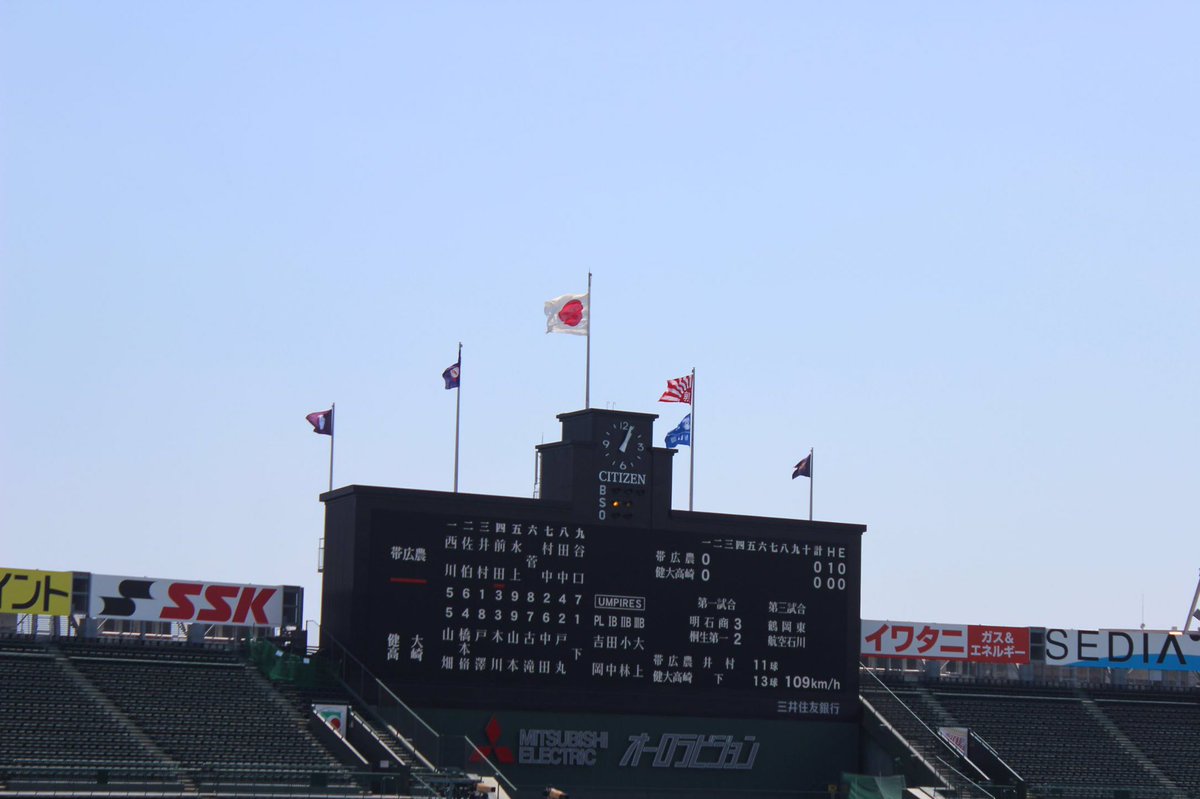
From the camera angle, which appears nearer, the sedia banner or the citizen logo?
the sedia banner

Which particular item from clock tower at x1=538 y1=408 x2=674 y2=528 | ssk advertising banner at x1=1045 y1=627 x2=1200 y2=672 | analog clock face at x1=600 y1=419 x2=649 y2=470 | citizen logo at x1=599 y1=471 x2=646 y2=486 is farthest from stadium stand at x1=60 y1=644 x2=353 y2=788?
ssk advertising banner at x1=1045 y1=627 x2=1200 y2=672

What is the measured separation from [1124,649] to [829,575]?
51.8 feet

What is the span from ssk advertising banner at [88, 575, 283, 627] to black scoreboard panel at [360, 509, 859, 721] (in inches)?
197

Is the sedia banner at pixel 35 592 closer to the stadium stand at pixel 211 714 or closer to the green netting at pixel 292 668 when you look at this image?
the stadium stand at pixel 211 714

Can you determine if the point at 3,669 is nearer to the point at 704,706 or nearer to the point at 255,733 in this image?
the point at 255,733

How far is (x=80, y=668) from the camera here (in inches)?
2111

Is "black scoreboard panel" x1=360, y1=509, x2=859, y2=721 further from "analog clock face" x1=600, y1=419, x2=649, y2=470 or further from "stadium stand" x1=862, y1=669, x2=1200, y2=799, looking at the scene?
"stadium stand" x1=862, y1=669, x2=1200, y2=799

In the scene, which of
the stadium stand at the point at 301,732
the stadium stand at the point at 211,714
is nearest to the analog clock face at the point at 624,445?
the stadium stand at the point at 301,732

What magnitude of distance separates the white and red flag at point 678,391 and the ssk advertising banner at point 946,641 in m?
11.6

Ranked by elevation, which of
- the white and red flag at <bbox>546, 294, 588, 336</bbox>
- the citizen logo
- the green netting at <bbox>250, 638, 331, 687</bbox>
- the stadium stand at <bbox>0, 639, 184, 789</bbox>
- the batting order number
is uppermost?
the white and red flag at <bbox>546, 294, 588, 336</bbox>

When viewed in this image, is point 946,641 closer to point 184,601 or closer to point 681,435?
point 681,435

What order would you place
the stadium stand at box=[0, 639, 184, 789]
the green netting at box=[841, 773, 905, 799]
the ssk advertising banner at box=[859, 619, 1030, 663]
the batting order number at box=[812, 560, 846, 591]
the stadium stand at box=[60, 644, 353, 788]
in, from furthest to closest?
the ssk advertising banner at box=[859, 619, 1030, 663] < the batting order number at box=[812, 560, 846, 591] < the green netting at box=[841, 773, 905, 799] < the stadium stand at box=[60, 644, 353, 788] < the stadium stand at box=[0, 639, 184, 789]

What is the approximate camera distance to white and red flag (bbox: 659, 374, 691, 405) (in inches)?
2311

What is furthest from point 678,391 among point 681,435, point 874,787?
point 874,787
